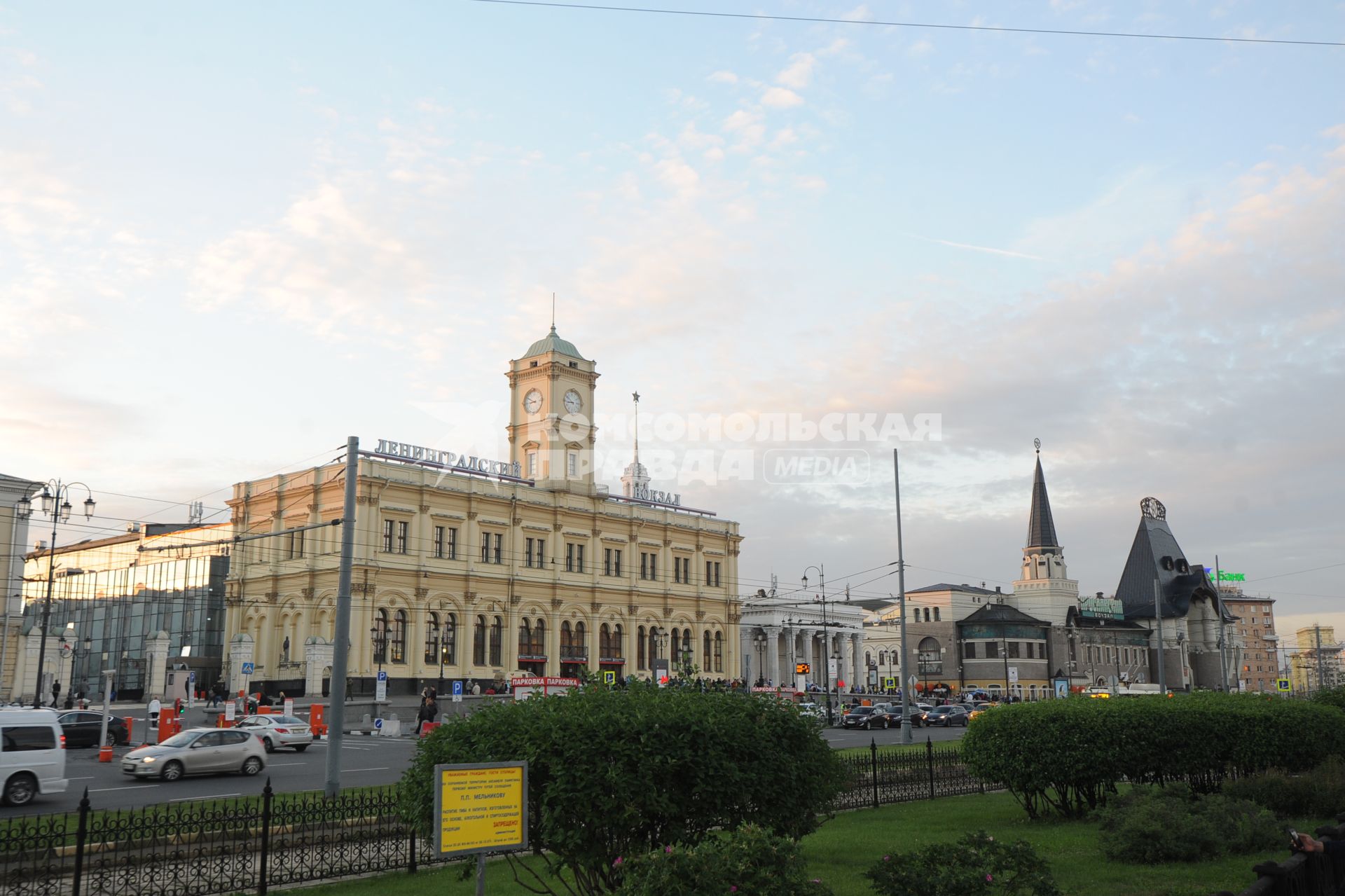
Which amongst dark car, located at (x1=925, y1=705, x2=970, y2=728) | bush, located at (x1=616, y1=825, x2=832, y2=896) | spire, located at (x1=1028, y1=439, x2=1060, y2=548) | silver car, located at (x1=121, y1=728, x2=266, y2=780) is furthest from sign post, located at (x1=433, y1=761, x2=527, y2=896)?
spire, located at (x1=1028, y1=439, x2=1060, y2=548)

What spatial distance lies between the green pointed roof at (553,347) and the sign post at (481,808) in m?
68.8

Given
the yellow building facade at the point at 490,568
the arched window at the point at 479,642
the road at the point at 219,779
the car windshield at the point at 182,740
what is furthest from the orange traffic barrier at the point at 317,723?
the arched window at the point at 479,642

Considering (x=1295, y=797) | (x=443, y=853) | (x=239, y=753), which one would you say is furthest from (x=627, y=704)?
(x=239, y=753)

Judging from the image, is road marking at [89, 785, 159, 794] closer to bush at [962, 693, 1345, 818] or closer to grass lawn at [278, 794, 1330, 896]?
grass lawn at [278, 794, 1330, 896]

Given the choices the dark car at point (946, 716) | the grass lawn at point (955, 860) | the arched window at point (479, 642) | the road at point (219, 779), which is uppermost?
the arched window at point (479, 642)

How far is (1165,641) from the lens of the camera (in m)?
115

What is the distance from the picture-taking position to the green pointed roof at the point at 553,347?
7688cm

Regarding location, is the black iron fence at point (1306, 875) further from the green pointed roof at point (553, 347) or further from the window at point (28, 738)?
the green pointed roof at point (553, 347)

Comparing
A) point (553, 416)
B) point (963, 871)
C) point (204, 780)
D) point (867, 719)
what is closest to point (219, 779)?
point (204, 780)

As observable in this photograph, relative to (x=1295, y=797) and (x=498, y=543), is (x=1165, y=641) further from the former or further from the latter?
(x=1295, y=797)

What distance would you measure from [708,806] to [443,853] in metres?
2.65

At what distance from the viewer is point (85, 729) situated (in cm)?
3566

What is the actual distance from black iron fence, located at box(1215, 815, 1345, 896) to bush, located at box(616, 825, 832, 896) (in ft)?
9.17

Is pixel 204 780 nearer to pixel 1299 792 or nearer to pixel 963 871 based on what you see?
pixel 963 871
